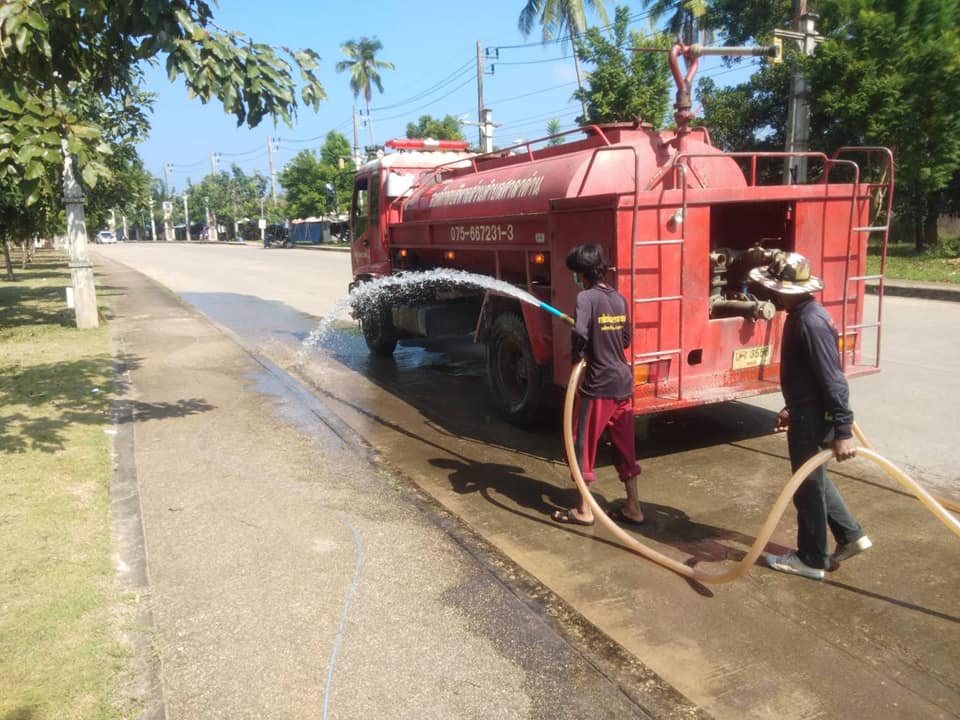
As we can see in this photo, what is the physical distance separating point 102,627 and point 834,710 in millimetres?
3242

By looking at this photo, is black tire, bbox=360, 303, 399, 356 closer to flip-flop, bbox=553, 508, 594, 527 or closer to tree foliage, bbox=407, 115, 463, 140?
flip-flop, bbox=553, 508, 594, 527

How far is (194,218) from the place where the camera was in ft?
377

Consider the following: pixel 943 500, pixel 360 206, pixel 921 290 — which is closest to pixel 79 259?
pixel 360 206

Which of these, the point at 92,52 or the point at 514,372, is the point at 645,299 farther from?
the point at 92,52

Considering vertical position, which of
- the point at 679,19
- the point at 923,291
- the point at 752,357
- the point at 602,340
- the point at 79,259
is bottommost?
the point at 923,291

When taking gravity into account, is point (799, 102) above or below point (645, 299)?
above

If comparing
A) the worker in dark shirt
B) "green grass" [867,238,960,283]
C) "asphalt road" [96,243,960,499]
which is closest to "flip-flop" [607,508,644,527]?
the worker in dark shirt

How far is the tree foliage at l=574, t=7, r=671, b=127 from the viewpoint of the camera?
24.1 m

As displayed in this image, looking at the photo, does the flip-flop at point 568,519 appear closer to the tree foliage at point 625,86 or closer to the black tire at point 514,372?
the black tire at point 514,372

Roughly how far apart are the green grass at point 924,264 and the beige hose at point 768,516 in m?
15.1

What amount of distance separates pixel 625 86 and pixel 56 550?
23.2 metres

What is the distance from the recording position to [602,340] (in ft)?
15.4

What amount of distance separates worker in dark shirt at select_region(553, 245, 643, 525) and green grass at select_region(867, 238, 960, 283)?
48.6 ft

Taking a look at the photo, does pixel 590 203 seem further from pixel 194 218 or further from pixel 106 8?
pixel 194 218
